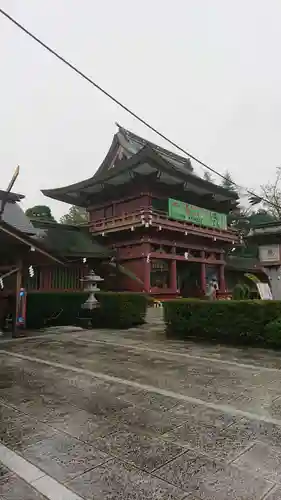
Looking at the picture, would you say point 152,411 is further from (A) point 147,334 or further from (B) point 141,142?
(B) point 141,142

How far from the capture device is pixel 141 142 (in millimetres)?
27672

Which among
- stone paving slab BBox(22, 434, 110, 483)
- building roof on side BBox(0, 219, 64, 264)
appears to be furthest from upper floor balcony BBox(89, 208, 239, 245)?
stone paving slab BBox(22, 434, 110, 483)

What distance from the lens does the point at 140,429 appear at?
3199 mm

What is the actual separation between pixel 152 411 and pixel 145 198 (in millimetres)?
17635

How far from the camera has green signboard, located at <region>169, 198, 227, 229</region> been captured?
2106 centimetres

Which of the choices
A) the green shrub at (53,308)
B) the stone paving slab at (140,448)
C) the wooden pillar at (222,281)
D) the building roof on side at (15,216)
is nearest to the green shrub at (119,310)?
the green shrub at (53,308)

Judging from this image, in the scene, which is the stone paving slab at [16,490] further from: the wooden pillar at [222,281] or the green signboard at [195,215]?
the wooden pillar at [222,281]

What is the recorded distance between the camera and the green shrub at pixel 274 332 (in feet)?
24.1

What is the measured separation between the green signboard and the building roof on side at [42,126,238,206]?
143cm

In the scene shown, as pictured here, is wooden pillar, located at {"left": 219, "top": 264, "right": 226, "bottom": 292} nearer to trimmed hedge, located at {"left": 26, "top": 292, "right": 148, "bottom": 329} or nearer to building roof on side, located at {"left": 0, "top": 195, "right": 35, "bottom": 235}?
trimmed hedge, located at {"left": 26, "top": 292, "right": 148, "bottom": 329}

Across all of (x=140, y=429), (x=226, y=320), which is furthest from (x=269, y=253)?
(x=140, y=429)

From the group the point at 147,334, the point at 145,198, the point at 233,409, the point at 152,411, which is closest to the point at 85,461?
the point at 152,411

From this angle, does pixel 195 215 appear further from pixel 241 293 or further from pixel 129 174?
pixel 241 293

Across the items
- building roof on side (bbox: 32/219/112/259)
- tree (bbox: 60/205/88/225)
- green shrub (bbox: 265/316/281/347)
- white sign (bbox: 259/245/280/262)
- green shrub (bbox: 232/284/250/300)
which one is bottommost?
green shrub (bbox: 265/316/281/347)
